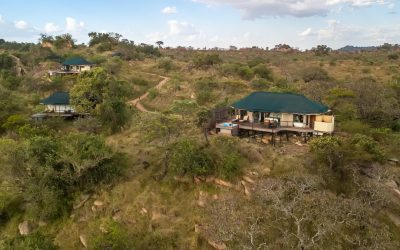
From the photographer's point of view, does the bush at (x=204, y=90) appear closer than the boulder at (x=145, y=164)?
No

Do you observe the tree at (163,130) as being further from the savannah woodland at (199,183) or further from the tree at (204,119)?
the tree at (204,119)

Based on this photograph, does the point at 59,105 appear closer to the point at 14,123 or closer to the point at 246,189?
the point at 14,123

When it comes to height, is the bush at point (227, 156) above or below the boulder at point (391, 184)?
above

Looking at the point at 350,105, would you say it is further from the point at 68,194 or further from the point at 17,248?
the point at 17,248

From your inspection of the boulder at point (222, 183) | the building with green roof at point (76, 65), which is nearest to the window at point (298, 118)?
the boulder at point (222, 183)

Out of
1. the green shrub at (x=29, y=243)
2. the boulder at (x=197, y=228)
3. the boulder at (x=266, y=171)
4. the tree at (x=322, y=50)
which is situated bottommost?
the boulder at (x=197, y=228)

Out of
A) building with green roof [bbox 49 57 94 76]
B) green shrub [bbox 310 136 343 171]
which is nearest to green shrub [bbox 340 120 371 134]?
green shrub [bbox 310 136 343 171]
